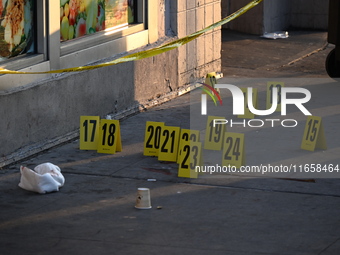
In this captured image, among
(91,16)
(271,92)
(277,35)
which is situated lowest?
(277,35)

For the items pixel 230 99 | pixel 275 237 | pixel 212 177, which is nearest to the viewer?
pixel 275 237

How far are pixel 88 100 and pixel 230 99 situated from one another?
2.69 meters

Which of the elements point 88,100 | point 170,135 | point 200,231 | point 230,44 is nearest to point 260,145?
→ point 170,135

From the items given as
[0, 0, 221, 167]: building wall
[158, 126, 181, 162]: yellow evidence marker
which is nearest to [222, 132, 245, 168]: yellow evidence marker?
[158, 126, 181, 162]: yellow evidence marker

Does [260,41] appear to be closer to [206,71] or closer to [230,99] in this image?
[206,71]

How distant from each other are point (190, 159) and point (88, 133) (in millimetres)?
1605

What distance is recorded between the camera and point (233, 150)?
26.9 ft

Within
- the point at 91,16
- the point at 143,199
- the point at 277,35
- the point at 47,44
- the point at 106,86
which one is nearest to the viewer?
the point at 143,199

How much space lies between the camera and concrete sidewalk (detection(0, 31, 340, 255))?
602 centimetres

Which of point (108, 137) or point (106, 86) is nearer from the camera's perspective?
point (108, 137)

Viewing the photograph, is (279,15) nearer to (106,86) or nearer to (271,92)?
(271,92)

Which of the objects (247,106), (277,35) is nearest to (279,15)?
(277,35)

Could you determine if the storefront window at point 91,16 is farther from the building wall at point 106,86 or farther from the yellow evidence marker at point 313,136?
the yellow evidence marker at point 313,136

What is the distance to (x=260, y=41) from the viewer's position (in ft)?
56.9
